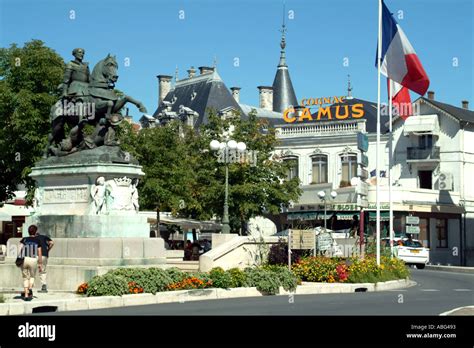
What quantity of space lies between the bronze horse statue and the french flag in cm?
1085

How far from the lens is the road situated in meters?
17.9

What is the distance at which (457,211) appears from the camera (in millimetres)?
61281

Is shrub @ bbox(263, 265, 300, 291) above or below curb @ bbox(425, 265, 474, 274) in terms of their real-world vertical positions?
above

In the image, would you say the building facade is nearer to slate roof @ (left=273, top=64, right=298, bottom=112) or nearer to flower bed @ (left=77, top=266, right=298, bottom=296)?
slate roof @ (left=273, top=64, right=298, bottom=112)

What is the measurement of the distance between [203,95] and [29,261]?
62411 millimetres

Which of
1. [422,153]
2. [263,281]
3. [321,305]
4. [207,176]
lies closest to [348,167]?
[422,153]

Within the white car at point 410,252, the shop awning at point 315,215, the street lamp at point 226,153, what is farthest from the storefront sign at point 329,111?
the street lamp at point 226,153

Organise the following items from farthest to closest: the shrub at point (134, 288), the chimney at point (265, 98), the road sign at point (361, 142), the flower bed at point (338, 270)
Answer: the chimney at point (265, 98) < the road sign at point (361, 142) < the flower bed at point (338, 270) < the shrub at point (134, 288)

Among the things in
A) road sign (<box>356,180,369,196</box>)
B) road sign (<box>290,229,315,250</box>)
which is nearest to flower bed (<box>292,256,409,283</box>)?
road sign (<box>290,229,315,250</box>)

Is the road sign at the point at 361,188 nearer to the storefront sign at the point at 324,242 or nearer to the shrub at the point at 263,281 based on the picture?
the storefront sign at the point at 324,242

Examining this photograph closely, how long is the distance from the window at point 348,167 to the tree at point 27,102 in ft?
93.1

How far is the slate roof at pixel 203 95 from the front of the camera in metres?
80.4

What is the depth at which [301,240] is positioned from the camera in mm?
27547
